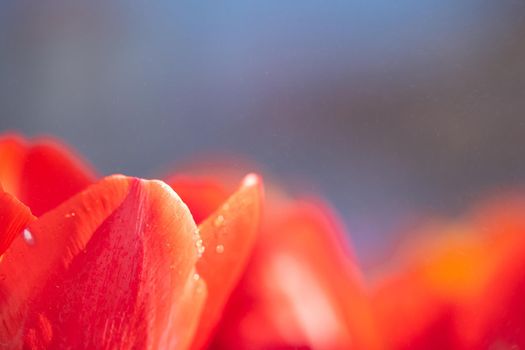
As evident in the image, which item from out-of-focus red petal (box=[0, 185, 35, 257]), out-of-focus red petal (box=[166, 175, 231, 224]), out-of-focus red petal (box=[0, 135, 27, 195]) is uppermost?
out-of-focus red petal (box=[0, 135, 27, 195])

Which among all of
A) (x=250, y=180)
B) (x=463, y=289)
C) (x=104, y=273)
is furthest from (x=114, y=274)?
(x=463, y=289)

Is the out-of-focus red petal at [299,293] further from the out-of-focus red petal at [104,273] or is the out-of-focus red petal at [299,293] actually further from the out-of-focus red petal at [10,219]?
the out-of-focus red petal at [10,219]

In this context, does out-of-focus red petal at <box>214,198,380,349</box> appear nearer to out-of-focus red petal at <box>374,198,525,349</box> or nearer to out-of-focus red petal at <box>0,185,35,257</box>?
out-of-focus red petal at <box>374,198,525,349</box>

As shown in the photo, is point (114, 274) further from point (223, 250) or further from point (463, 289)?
point (463, 289)

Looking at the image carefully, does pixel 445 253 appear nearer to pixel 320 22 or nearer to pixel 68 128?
pixel 320 22

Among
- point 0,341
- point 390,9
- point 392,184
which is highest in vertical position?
point 390,9

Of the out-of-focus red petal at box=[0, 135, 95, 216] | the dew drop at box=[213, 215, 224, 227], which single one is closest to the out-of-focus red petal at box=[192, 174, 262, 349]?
the dew drop at box=[213, 215, 224, 227]

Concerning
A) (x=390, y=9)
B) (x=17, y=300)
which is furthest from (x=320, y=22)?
(x=17, y=300)
